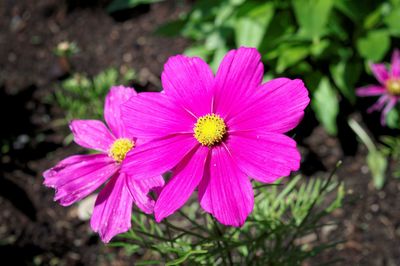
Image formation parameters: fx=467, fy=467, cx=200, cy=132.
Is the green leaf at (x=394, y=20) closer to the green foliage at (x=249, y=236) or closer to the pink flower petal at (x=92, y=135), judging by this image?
the green foliage at (x=249, y=236)

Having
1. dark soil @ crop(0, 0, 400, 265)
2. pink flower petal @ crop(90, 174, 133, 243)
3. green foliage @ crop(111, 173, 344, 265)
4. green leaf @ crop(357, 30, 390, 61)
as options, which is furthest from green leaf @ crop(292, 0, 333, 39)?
pink flower petal @ crop(90, 174, 133, 243)

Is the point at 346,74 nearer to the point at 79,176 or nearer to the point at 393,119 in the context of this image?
the point at 393,119

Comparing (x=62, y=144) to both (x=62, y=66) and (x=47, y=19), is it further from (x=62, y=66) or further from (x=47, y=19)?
(x=47, y=19)

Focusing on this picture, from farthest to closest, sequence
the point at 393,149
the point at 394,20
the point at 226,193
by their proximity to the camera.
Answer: the point at 393,149
the point at 394,20
the point at 226,193

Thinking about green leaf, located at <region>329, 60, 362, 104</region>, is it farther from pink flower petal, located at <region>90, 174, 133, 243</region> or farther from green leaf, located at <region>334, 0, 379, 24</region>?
pink flower petal, located at <region>90, 174, 133, 243</region>

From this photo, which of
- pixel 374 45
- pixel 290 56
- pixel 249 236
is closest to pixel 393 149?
pixel 374 45

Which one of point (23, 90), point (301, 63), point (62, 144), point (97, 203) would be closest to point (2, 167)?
point (62, 144)

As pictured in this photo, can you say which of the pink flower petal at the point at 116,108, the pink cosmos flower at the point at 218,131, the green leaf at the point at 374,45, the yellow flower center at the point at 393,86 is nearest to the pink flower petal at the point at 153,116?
the pink cosmos flower at the point at 218,131
